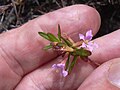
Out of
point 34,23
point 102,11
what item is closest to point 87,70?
point 34,23

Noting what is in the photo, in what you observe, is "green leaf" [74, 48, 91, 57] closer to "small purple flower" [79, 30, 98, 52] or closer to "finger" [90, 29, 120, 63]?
"small purple flower" [79, 30, 98, 52]

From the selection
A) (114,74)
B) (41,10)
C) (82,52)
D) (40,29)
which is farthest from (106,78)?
(41,10)

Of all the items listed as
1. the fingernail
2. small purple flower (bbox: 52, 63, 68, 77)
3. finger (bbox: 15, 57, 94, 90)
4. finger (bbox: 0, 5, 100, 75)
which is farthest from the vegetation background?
the fingernail

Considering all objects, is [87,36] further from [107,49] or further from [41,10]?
[41,10]

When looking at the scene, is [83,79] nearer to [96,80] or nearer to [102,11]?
[96,80]

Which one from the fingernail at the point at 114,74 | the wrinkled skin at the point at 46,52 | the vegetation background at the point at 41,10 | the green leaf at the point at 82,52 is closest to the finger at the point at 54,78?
the wrinkled skin at the point at 46,52

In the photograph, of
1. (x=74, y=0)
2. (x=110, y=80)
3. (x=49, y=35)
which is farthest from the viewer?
(x=74, y=0)

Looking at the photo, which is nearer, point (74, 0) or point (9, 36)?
point (9, 36)
